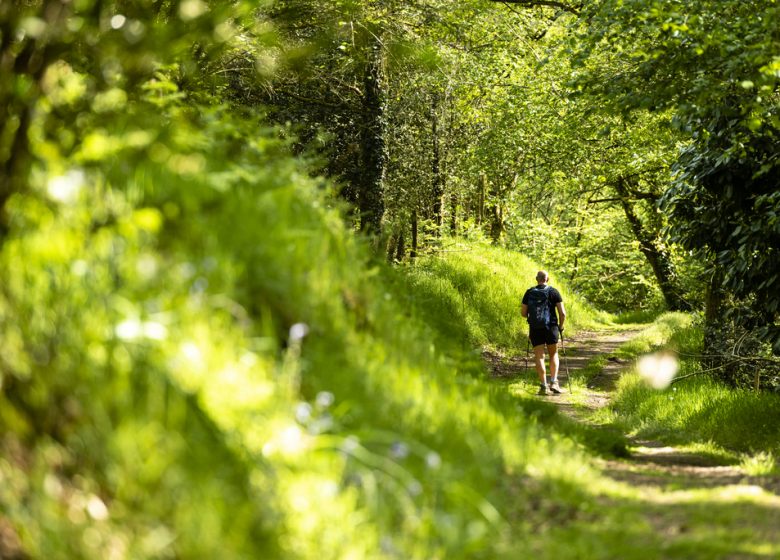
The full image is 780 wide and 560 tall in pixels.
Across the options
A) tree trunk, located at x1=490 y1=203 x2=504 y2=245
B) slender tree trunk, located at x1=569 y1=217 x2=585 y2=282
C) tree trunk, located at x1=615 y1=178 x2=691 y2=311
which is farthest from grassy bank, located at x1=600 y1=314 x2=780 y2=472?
slender tree trunk, located at x1=569 y1=217 x2=585 y2=282

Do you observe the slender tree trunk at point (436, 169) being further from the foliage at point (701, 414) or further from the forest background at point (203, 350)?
the forest background at point (203, 350)

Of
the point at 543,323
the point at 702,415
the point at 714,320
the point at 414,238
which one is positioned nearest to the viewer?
the point at 702,415

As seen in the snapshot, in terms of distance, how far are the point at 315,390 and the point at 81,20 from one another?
2.26 metres

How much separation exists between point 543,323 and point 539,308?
27cm

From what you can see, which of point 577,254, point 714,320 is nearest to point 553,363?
point 714,320

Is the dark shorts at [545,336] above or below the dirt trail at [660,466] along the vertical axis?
above

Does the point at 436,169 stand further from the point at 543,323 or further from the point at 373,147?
the point at 543,323

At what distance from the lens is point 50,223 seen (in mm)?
3404

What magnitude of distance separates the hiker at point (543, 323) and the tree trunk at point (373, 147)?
146 inches

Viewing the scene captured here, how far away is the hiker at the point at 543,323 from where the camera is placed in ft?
43.5

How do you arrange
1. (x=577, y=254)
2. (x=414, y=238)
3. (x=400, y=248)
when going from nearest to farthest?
(x=400, y=248) → (x=414, y=238) → (x=577, y=254)

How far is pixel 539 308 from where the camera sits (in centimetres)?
1339

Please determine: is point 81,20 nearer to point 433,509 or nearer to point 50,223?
point 50,223

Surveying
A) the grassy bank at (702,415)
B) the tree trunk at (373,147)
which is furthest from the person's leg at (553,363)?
the tree trunk at (373,147)
